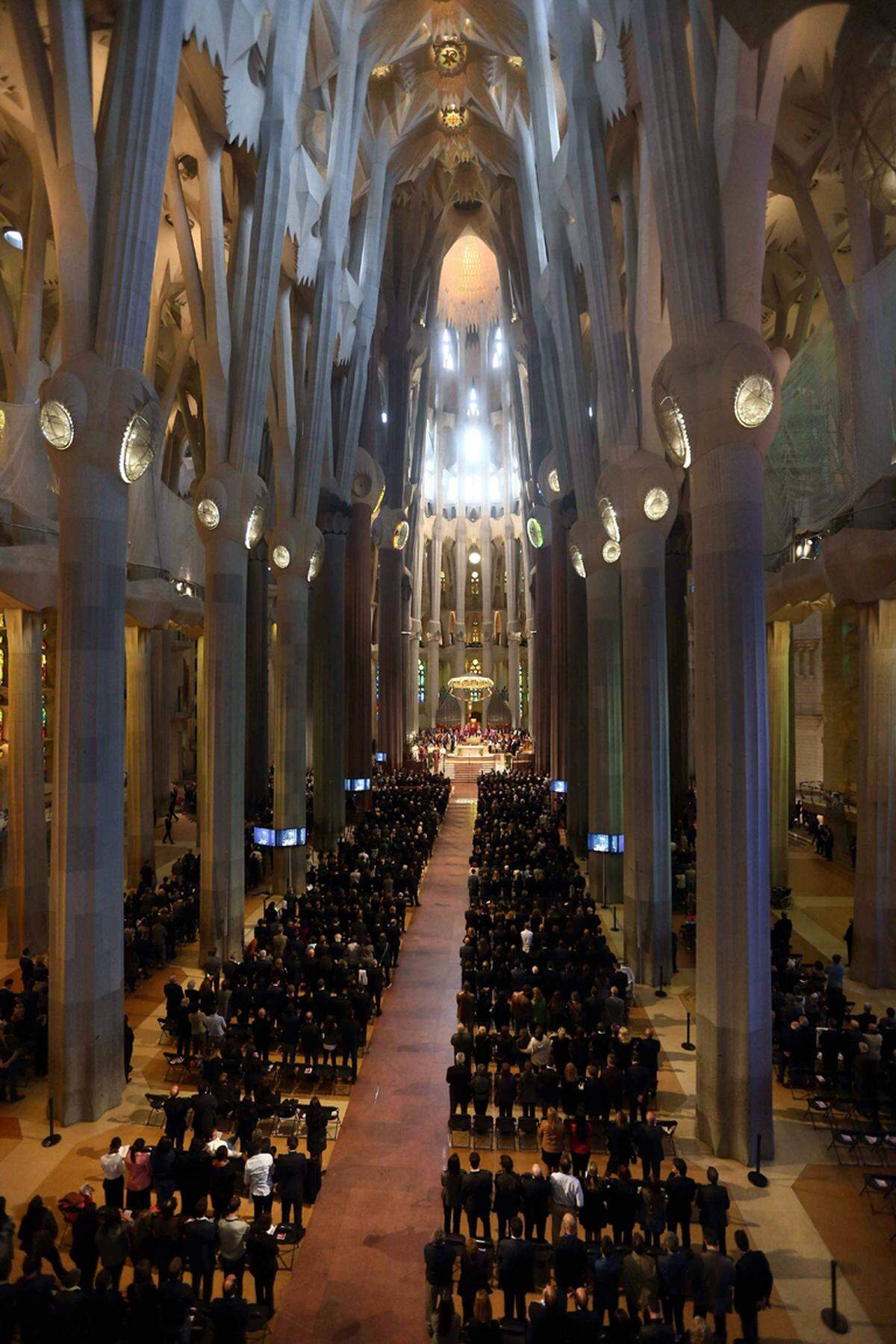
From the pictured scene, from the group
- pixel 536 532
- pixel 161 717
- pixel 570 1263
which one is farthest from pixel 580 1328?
pixel 536 532

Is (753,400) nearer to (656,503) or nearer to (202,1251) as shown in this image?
(656,503)

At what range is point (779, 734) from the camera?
21500mm

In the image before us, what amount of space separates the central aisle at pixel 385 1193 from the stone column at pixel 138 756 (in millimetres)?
10796

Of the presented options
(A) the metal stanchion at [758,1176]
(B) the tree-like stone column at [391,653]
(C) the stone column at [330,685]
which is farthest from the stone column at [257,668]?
(A) the metal stanchion at [758,1176]

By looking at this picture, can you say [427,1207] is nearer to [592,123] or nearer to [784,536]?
[784,536]

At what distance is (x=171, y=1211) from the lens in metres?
6.70

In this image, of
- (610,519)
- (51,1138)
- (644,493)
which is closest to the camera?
(51,1138)

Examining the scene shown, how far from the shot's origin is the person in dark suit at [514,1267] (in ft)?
20.5

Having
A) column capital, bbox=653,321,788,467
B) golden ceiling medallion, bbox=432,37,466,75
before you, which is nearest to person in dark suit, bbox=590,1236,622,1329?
column capital, bbox=653,321,788,467

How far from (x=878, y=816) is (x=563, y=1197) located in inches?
407

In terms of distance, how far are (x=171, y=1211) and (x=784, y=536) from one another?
18.1 m

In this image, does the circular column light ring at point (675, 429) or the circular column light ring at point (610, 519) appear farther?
the circular column light ring at point (610, 519)

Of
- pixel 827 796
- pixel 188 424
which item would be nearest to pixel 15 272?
pixel 188 424

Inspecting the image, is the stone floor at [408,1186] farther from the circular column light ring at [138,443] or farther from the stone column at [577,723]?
the stone column at [577,723]
